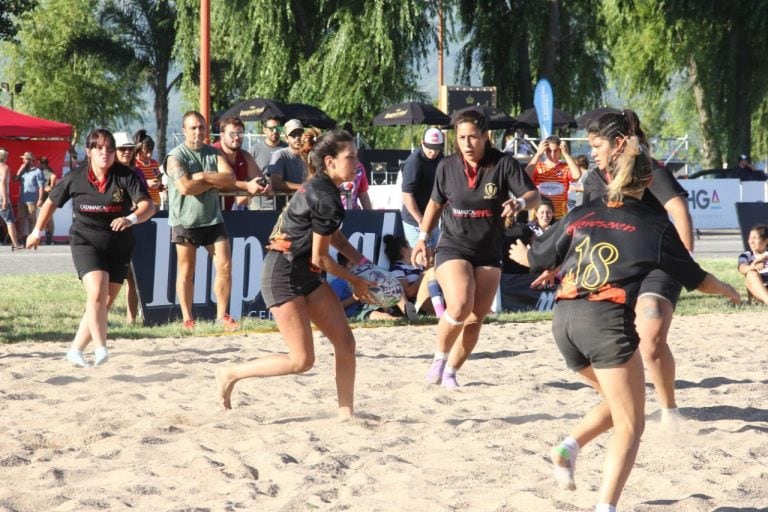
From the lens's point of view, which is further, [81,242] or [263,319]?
[263,319]

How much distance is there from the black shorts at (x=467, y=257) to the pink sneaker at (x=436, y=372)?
63 centimetres

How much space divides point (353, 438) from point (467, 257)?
182cm

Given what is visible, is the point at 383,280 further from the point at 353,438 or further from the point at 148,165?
the point at 353,438

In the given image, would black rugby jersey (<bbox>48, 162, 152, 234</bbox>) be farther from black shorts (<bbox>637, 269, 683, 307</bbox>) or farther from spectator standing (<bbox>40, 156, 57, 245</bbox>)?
spectator standing (<bbox>40, 156, 57, 245</bbox>)

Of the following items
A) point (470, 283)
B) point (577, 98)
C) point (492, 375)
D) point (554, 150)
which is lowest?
point (492, 375)

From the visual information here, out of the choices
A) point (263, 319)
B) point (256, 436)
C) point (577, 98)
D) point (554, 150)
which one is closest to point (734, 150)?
point (577, 98)

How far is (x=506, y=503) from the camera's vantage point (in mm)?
4898

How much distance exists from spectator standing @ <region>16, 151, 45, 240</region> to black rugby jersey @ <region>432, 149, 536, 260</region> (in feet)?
49.5

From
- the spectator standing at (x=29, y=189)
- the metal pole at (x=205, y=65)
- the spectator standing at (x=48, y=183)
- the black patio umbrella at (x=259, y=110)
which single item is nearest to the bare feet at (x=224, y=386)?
the metal pole at (x=205, y=65)

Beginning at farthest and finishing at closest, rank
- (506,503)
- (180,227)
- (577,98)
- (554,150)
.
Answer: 1. (577,98)
2. (554,150)
3. (180,227)
4. (506,503)

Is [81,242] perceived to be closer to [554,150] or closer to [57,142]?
[554,150]

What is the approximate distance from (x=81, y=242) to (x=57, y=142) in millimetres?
17263

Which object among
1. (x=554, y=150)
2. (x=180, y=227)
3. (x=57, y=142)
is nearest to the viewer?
(x=180, y=227)

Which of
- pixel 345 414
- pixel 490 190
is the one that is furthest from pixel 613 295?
pixel 490 190
